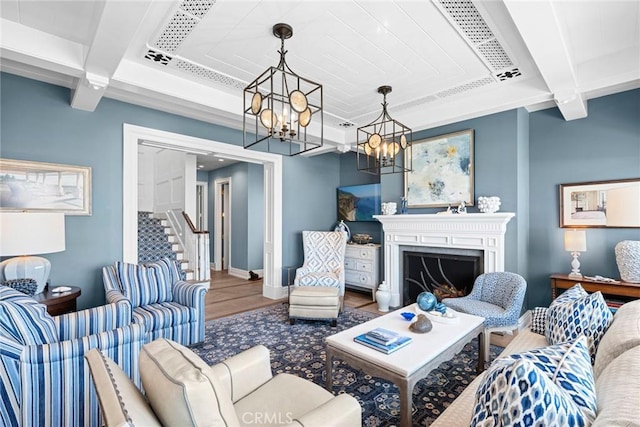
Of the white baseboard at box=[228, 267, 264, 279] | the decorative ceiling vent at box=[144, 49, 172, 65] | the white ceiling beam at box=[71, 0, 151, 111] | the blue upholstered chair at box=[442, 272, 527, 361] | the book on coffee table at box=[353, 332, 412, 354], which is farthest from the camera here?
the white baseboard at box=[228, 267, 264, 279]

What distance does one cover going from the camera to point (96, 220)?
3.30 m

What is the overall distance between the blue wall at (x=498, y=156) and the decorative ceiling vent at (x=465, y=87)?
52 centimetres

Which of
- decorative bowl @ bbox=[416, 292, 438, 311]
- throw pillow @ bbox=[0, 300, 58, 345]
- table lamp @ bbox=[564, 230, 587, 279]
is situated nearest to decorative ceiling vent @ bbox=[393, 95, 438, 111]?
table lamp @ bbox=[564, 230, 587, 279]

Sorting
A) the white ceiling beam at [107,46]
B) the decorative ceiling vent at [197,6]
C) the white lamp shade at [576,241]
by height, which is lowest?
the white lamp shade at [576,241]

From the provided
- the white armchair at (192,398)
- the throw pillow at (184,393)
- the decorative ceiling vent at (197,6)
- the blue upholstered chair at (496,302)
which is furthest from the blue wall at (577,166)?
the throw pillow at (184,393)

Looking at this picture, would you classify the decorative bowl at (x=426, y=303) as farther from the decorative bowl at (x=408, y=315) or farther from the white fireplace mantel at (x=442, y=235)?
the white fireplace mantel at (x=442, y=235)

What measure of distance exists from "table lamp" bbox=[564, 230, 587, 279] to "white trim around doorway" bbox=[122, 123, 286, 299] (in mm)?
3721

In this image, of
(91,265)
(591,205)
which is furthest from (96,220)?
(591,205)

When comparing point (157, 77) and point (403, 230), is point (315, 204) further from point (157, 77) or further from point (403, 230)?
point (157, 77)

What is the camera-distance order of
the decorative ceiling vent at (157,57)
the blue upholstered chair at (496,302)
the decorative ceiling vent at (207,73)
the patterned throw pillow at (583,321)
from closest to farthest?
the patterned throw pillow at (583,321) < the decorative ceiling vent at (157,57) < the blue upholstered chair at (496,302) < the decorative ceiling vent at (207,73)

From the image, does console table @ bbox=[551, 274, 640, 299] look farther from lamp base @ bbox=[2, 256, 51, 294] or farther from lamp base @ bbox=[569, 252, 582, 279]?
lamp base @ bbox=[2, 256, 51, 294]

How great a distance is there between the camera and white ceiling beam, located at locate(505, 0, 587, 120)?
183cm

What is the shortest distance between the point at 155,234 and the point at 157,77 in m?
3.79

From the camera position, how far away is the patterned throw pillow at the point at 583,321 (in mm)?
1656
